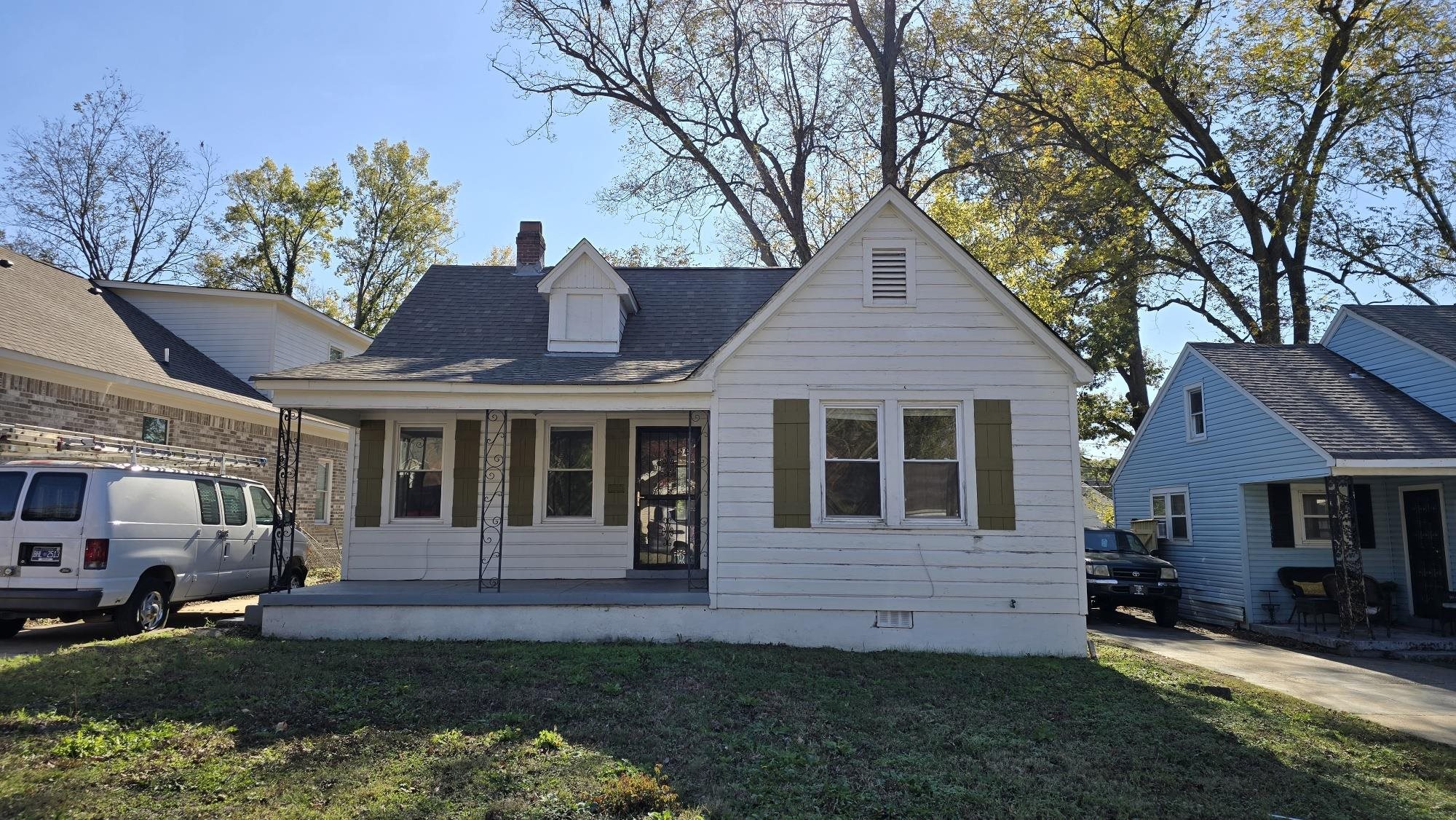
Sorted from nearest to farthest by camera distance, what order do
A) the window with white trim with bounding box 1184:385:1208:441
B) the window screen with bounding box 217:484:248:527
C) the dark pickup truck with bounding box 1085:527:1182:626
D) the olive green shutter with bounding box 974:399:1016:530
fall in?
the olive green shutter with bounding box 974:399:1016:530
the window screen with bounding box 217:484:248:527
the dark pickup truck with bounding box 1085:527:1182:626
the window with white trim with bounding box 1184:385:1208:441

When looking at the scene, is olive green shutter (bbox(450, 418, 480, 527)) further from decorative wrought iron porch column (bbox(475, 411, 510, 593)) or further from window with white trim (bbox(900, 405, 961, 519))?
window with white trim (bbox(900, 405, 961, 519))

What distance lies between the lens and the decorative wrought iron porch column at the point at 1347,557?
13.0 metres

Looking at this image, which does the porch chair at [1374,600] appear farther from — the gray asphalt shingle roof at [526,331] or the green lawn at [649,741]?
the gray asphalt shingle roof at [526,331]

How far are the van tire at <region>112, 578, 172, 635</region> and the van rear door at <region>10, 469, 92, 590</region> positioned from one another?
741 mm

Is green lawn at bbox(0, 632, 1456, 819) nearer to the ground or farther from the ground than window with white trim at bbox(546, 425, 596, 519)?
nearer to the ground

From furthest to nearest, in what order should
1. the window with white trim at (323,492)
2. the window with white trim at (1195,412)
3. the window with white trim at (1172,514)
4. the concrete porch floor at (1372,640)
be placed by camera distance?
the window with white trim at (323,492) → the window with white trim at (1172,514) → the window with white trim at (1195,412) → the concrete porch floor at (1372,640)

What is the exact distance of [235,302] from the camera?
1912 centimetres

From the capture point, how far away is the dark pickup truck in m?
15.3

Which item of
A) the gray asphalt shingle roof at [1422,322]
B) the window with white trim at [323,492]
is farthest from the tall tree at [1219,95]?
the window with white trim at [323,492]

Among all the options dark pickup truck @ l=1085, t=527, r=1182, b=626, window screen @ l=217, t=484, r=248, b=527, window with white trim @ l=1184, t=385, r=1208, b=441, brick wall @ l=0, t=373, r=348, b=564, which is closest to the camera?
window screen @ l=217, t=484, r=248, b=527

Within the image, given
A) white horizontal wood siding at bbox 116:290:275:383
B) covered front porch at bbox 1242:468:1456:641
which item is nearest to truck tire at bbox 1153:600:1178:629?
covered front porch at bbox 1242:468:1456:641

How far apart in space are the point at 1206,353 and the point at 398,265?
26490 millimetres

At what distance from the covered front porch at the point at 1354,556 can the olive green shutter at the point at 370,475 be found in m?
14.2

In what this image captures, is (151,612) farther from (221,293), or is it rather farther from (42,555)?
(221,293)
